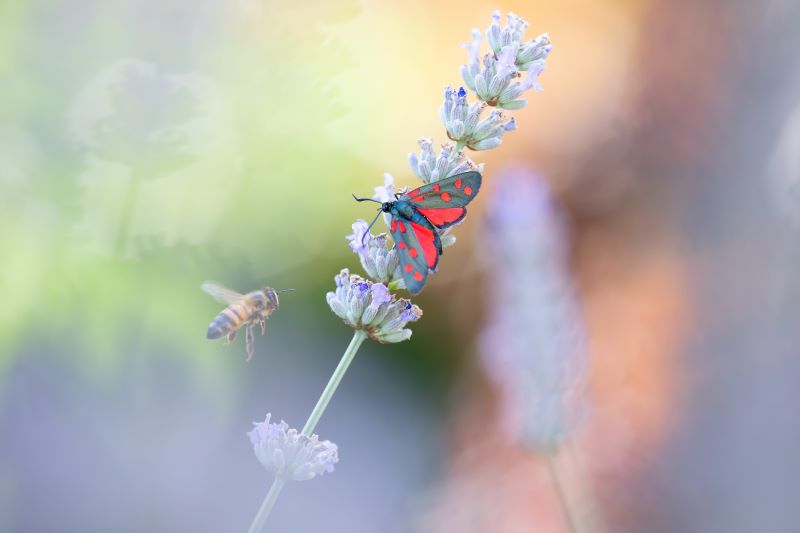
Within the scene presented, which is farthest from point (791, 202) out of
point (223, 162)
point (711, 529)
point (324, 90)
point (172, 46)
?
point (172, 46)

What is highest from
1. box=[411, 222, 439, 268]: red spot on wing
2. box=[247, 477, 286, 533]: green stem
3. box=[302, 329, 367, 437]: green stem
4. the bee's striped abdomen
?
box=[411, 222, 439, 268]: red spot on wing

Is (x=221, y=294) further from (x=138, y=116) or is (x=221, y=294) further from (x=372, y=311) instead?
(x=138, y=116)

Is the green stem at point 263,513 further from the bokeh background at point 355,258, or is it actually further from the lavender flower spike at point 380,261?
the bokeh background at point 355,258

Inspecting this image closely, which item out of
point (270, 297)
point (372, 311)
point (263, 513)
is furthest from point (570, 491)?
point (270, 297)

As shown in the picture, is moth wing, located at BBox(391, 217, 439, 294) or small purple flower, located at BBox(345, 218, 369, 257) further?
small purple flower, located at BBox(345, 218, 369, 257)

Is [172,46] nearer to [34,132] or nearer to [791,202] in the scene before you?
[34,132]

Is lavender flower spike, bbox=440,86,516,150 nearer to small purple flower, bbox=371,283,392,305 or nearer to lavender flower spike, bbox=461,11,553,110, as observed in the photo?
lavender flower spike, bbox=461,11,553,110

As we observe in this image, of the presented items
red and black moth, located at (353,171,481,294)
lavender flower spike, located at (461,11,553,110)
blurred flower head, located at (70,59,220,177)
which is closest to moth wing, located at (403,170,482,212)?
red and black moth, located at (353,171,481,294)
